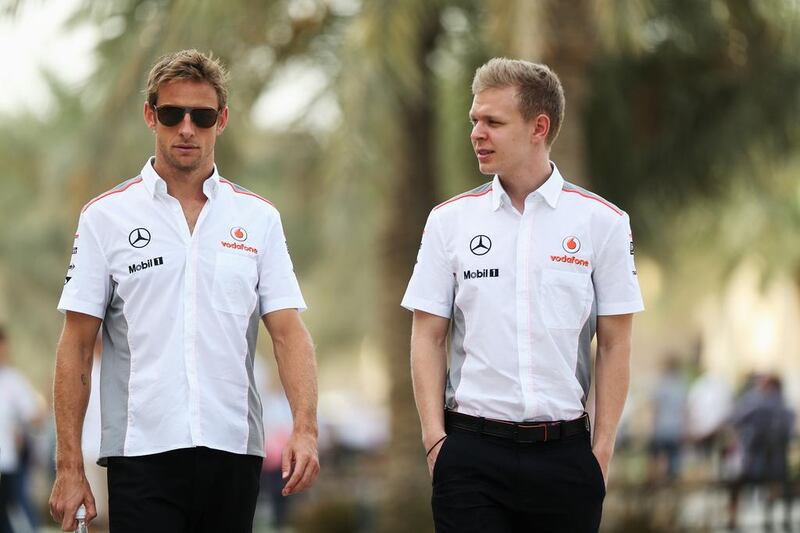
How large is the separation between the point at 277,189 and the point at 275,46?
1099 centimetres

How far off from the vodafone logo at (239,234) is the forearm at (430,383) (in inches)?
26.9

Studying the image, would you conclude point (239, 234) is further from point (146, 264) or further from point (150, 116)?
point (150, 116)

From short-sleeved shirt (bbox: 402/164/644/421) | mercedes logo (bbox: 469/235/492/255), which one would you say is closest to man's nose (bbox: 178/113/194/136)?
short-sleeved shirt (bbox: 402/164/644/421)

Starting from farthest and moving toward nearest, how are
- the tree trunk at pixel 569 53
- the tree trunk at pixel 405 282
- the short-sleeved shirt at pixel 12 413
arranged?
1. the tree trunk at pixel 405 282
2. the tree trunk at pixel 569 53
3. the short-sleeved shirt at pixel 12 413

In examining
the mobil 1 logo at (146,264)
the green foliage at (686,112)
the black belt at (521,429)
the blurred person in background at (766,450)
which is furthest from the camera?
the green foliage at (686,112)

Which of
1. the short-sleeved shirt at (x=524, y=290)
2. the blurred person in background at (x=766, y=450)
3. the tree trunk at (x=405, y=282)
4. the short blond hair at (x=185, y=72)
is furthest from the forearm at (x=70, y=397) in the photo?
the blurred person in background at (x=766, y=450)

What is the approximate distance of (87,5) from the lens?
15180 mm

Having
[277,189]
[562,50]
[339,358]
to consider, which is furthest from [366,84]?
[339,358]

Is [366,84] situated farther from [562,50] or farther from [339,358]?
[339,358]

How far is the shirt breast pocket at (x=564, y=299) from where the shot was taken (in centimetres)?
512

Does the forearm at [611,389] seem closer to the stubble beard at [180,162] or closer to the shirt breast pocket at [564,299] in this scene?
the shirt breast pocket at [564,299]

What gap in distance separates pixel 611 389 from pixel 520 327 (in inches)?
Answer: 15.8

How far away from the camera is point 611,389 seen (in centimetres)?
523

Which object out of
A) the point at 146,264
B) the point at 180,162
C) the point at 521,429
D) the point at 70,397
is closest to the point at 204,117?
the point at 180,162
